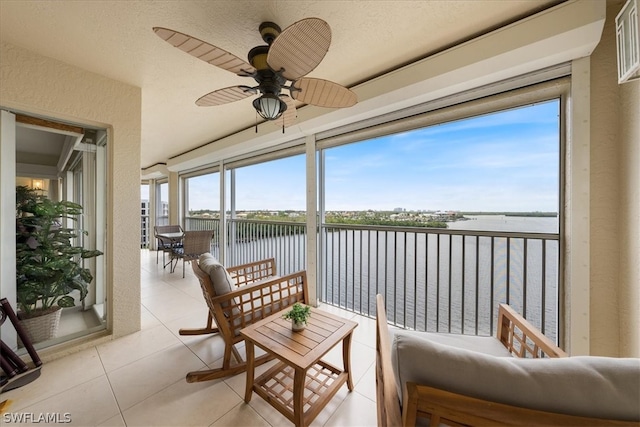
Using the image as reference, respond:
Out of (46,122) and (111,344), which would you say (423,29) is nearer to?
(46,122)

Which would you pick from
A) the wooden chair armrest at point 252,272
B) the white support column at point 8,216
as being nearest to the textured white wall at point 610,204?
the wooden chair armrest at point 252,272

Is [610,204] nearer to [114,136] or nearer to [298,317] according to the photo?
Result: [298,317]

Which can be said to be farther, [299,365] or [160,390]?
[160,390]

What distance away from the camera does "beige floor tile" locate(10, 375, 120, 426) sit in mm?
1285

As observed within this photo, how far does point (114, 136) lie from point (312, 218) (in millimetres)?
2085

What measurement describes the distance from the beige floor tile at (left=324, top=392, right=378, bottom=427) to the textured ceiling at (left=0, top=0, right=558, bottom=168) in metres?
2.38

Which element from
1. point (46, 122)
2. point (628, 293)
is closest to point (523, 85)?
point (628, 293)

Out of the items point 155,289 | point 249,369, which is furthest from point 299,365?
point 155,289

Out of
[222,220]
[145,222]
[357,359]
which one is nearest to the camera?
[357,359]

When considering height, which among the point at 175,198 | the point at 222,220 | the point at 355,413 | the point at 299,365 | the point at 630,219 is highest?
the point at 175,198

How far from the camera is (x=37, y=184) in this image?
6.36 ft

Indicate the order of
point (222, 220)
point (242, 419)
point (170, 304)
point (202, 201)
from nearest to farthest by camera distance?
point (242, 419) → point (170, 304) → point (222, 220) → point (202, 201)

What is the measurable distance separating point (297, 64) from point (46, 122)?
2.31 metres

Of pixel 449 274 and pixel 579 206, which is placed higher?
pixel 579 206
